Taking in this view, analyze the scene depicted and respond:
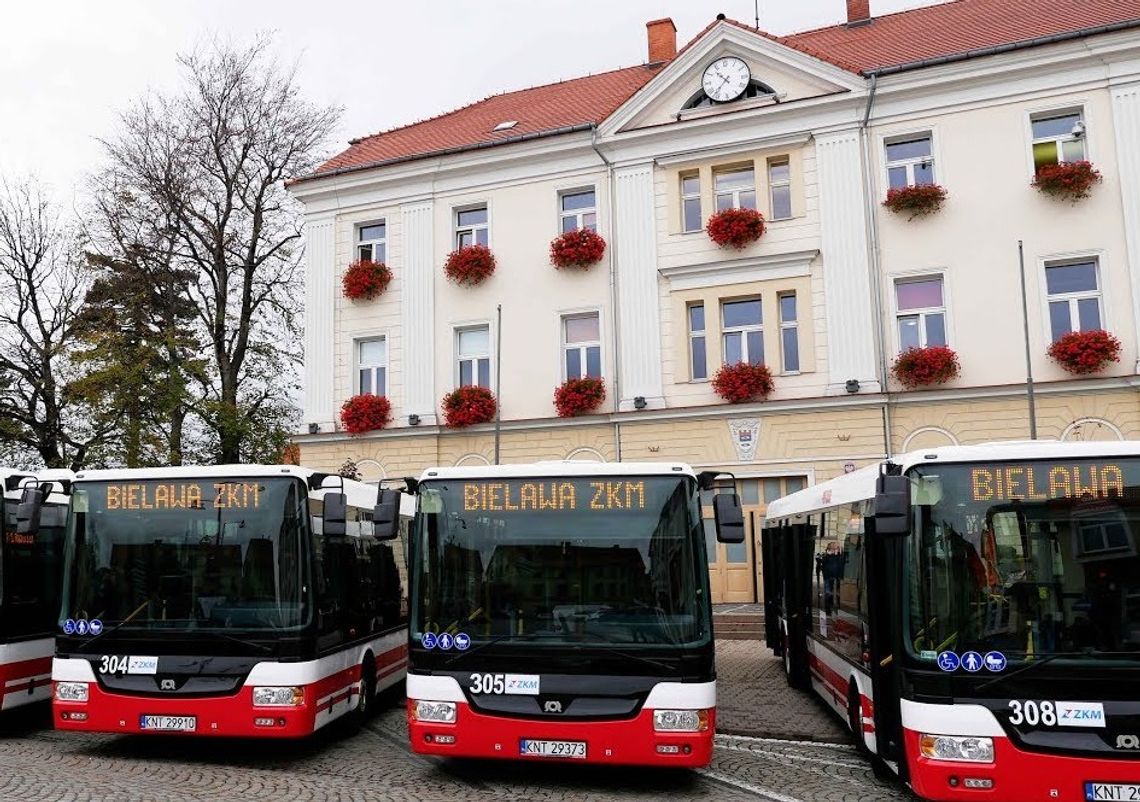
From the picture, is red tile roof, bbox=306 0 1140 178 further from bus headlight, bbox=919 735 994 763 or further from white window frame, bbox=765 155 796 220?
bus headlight, bbox=919 735 994 763

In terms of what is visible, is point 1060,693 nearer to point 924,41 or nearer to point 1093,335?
point 1093,335

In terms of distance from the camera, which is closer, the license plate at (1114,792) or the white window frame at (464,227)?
the license plate at (1114,792)

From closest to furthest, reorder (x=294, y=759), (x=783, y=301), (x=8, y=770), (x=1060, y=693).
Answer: (x=1060, y=693)
(x=8, y=770)
(x=294, y=759)
(x=783, y=301)

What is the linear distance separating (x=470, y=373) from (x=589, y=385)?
10.8ft

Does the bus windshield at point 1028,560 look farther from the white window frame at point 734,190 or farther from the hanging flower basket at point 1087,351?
the white window frame at point 734,190

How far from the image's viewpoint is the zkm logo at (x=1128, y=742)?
241 inches

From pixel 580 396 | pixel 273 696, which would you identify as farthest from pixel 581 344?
pixel 273 696

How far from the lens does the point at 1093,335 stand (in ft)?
61.5

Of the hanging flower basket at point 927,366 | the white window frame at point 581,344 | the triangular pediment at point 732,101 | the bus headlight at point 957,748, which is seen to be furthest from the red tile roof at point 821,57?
the bus headlight at point 957,748

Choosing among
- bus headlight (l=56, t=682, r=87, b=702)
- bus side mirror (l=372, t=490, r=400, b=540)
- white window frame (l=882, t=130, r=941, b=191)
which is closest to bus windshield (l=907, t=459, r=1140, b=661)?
bus side mirror (l=372, t=490, r=400, b=540)

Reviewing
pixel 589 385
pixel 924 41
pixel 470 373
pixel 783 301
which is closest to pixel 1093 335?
pixel 783 301

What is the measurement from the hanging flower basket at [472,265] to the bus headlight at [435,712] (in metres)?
17.0

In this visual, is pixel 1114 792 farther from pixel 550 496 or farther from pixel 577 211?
pixel 577 211

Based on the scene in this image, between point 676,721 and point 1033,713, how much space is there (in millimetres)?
2359
